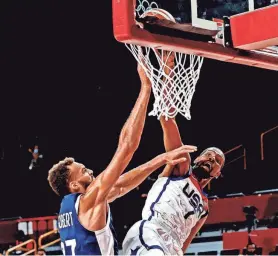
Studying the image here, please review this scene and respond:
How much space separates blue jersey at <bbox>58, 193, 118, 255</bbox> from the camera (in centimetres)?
351

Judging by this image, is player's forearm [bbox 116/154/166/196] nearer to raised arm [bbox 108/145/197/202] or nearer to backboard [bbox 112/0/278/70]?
raised arm [bbox 108/145/197/202]

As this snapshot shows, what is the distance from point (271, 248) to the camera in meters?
9.16

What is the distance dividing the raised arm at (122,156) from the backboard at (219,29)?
32 cm

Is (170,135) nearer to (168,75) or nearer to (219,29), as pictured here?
(168,75)

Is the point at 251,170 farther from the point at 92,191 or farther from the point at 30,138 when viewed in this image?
the point at 92,191

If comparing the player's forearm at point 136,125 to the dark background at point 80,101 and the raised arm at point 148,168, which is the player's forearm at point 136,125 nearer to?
the raised arm at point 148,168

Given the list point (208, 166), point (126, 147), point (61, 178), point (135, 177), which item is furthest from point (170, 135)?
point (61, 178)

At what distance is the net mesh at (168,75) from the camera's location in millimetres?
3960

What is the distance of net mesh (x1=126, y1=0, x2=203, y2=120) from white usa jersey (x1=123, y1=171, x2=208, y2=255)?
20.9 inches

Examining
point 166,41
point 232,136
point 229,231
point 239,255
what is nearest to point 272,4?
point 166,41

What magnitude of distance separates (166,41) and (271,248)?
6.18m

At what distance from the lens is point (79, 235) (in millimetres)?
3539

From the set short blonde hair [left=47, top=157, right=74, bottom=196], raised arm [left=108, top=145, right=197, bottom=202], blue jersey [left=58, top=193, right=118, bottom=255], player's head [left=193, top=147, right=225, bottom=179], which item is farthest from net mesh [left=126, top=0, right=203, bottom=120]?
blue jersey [left=58, top=193, right=118, bottom=255]

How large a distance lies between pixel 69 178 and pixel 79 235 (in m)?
0.40
